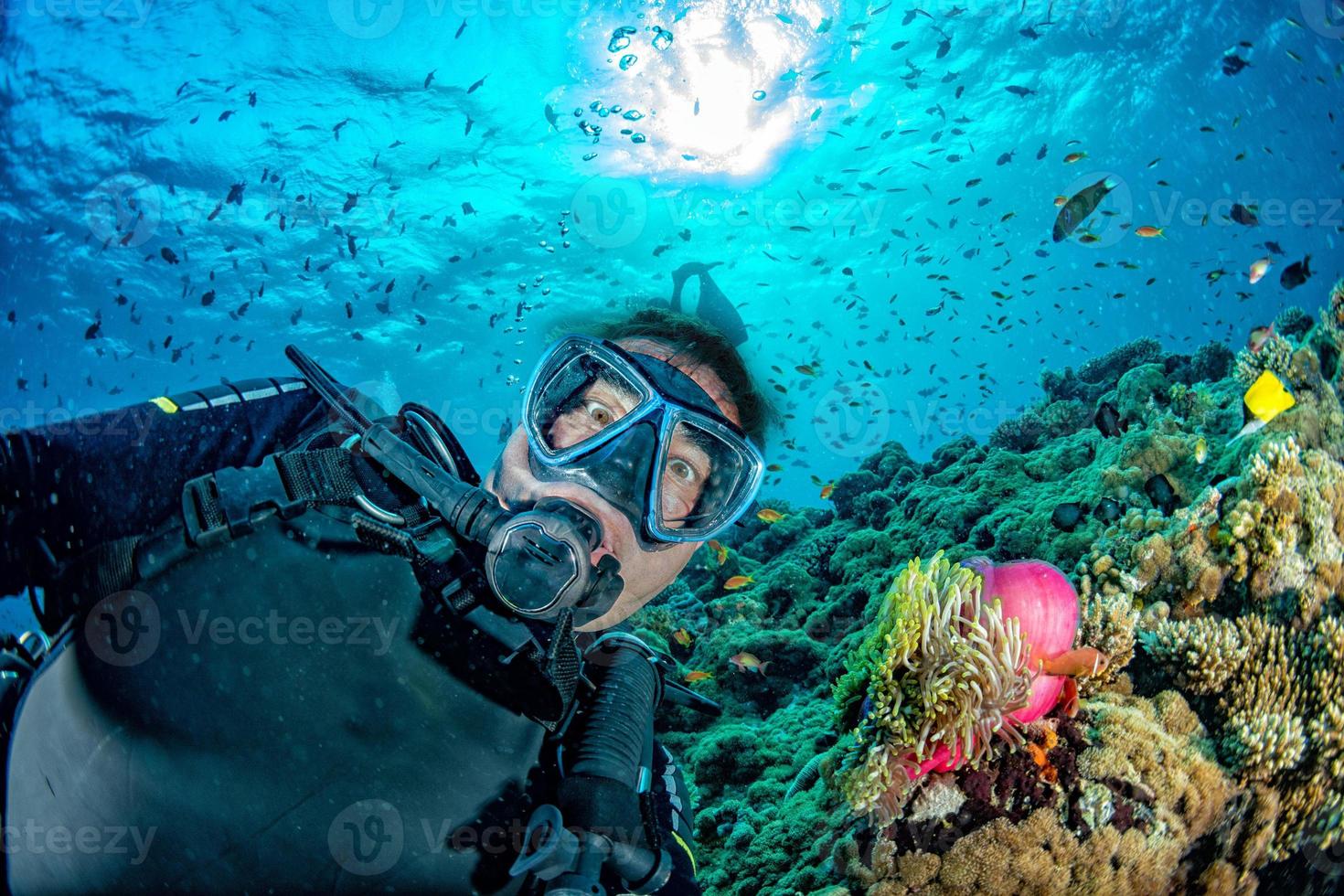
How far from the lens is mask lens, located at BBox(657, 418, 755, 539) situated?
3082 mm

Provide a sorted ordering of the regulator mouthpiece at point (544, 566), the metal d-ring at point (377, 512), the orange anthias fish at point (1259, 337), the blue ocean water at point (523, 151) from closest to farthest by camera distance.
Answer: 1. the regulator mouthpiece at point (544, 566)
2. the metal d-ring at point (377, 512)
3. the orange anthias fish at point (1259, 337)
4. the blue ocean water at point (523, 151)

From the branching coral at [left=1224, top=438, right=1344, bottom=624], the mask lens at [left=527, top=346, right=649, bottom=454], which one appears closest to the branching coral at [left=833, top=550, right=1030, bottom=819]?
the mask lens at [left=527, top=346, right=649, bottom=454]

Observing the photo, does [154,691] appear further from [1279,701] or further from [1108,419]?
[1108,419]

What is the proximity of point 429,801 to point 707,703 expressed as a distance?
1585mm

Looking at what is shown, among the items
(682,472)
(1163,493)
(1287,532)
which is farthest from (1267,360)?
(682,472)

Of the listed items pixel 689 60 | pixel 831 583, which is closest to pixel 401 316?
pixel 689 60

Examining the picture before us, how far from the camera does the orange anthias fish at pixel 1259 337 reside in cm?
732

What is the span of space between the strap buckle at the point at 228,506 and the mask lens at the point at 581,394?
1.30 meters

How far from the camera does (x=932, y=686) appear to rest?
→ 3.02 meters

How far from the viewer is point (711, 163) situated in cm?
2659

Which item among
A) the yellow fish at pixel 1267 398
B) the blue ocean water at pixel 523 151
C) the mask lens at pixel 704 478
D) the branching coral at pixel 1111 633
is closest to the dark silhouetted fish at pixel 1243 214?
the blue ocean water at pixel 523 151

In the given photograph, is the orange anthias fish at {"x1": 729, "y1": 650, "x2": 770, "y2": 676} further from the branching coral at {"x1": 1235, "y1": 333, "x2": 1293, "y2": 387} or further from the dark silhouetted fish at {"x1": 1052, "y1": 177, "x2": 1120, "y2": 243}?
the branching coral at {"x1": 1235, "y1": 333, "x2": 1293, "y2": 387}

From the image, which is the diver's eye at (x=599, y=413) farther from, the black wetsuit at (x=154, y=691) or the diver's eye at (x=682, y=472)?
the black wetsuit at (x=154, y=691)

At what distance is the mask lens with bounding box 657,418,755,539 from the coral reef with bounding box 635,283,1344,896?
117cm
